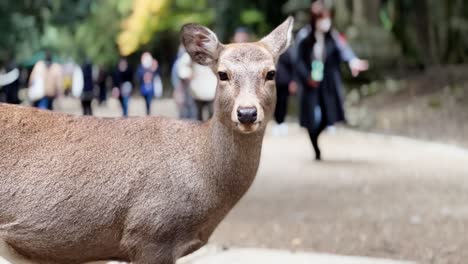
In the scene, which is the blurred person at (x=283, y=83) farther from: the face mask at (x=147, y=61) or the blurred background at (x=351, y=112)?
the face mask at (x=147, y=61)

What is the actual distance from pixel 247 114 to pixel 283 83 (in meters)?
13.1

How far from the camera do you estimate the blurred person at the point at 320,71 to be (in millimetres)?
11945

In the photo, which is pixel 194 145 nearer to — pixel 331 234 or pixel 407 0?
pixel 331 234

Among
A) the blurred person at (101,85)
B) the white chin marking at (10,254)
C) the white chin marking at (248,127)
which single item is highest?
the white chin marking at (248,127)

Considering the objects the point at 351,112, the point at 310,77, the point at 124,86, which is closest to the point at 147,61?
the point at 124,86

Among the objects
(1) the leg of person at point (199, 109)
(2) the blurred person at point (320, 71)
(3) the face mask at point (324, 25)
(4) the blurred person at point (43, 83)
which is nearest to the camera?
(4) the blurred person at point (43, 83)

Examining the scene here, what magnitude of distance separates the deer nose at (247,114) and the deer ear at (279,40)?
0.56 meters

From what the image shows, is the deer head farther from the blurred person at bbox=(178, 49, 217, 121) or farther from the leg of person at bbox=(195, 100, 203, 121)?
the leg of person at bbox=(195, 100, 203, 121)

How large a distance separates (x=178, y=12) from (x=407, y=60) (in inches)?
532

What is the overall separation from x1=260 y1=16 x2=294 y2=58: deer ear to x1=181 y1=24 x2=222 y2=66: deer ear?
0.28 m

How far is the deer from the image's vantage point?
412 cm

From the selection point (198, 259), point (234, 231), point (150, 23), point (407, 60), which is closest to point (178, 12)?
point (150, 23)

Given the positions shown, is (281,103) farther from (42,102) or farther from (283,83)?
(42,102)

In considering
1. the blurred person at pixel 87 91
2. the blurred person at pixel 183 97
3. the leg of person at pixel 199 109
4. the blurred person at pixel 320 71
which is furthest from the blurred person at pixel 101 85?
the blurred person at pixel 320 71
